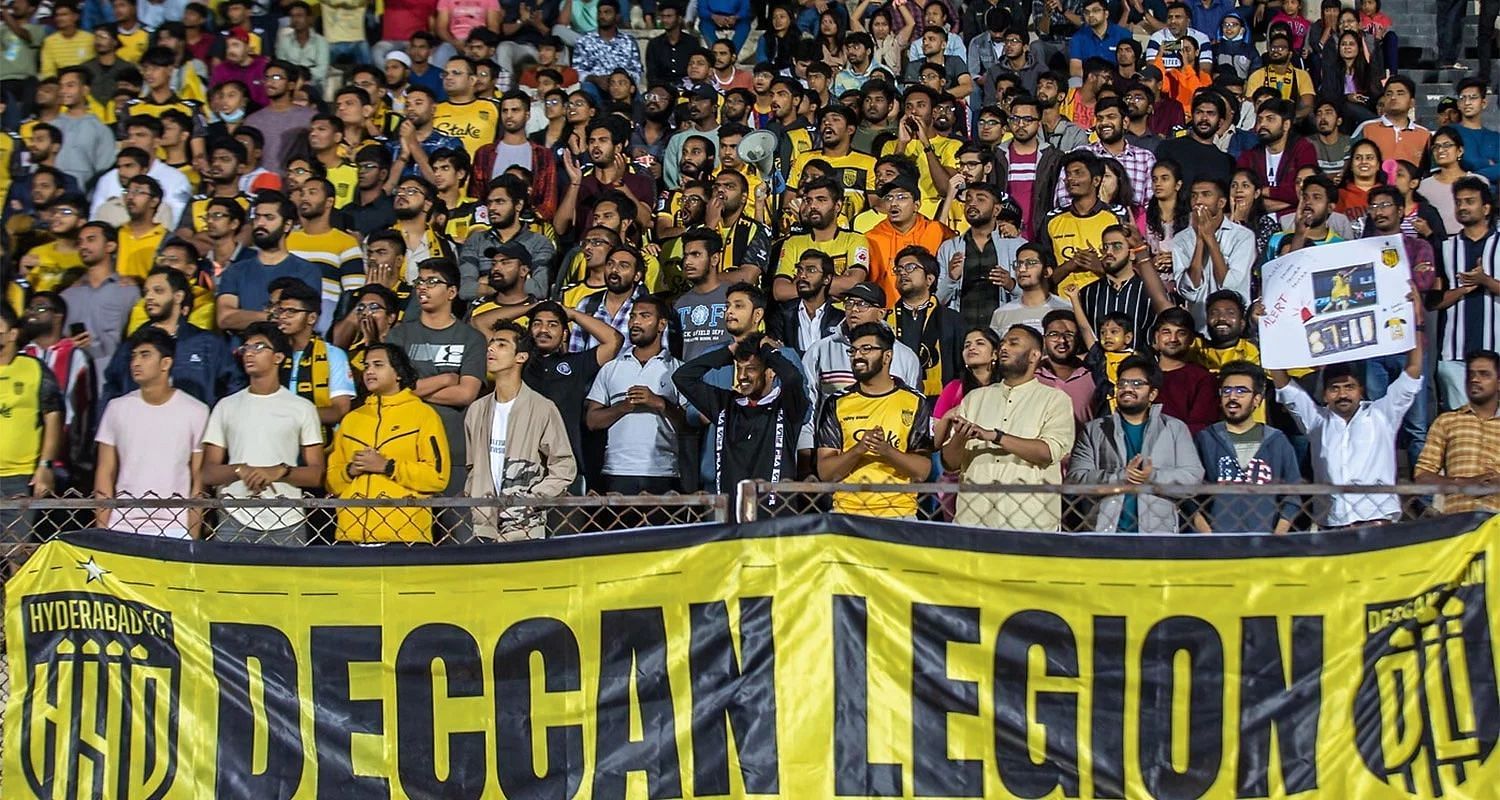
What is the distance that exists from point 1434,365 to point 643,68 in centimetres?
708

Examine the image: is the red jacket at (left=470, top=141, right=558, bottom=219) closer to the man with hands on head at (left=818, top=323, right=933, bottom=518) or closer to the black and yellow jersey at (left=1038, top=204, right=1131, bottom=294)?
the black and yellow jersey at (left=1038, top=204, right=1131, bottom=294)

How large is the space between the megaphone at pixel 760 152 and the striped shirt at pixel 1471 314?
4.30 m

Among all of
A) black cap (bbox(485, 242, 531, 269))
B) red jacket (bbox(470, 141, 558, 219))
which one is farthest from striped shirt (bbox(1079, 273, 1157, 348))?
red jacket (bbox(470, 141, 558, 219))

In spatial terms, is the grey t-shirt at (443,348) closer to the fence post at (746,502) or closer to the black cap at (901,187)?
the black cap at (901,187)

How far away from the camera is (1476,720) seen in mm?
6270

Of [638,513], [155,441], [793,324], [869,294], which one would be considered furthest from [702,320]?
[155,441]

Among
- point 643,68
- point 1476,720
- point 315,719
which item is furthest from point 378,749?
point 643,68

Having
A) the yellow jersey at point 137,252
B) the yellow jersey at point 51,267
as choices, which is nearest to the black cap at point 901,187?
the yellow jersey at point 137,252

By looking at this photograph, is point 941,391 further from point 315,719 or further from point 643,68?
point 643,68

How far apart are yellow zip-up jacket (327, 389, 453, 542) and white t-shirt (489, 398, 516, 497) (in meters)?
0.20

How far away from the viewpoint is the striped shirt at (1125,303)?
10.6 meters

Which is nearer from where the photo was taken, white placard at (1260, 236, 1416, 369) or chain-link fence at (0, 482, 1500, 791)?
chain-link fence at (0, 482, 1500, 791)

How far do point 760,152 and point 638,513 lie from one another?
14.5 ft

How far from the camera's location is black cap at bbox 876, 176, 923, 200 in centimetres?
1169
